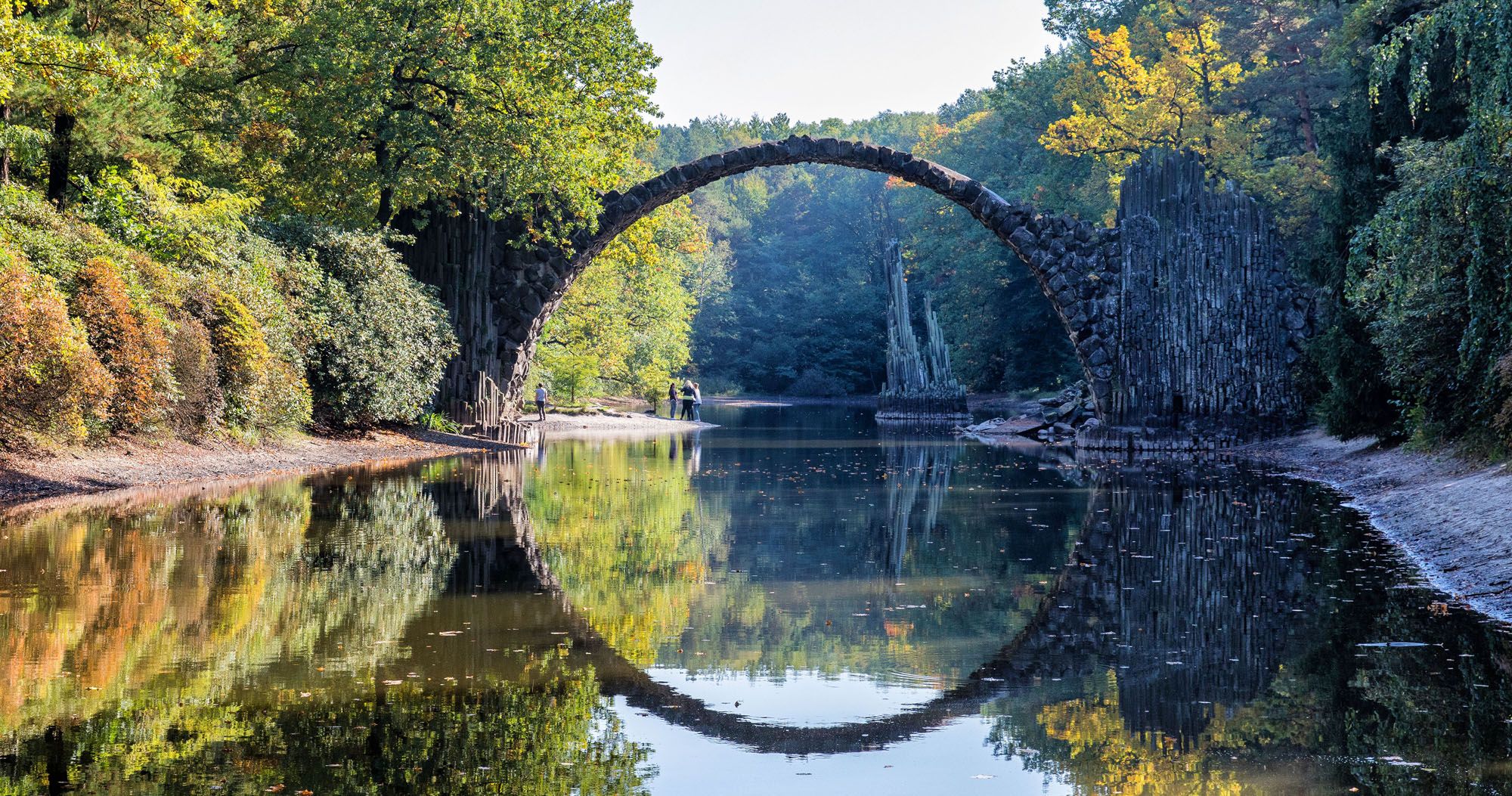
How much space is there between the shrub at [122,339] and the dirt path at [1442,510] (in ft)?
40.9

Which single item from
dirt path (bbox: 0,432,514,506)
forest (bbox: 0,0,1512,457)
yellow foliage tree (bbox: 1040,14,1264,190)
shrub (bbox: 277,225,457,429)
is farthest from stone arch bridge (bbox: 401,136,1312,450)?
yellow foliage tree (bbox: 1040,14,1264,190)

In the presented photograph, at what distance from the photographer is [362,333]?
2075 cm

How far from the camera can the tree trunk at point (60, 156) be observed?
752 inches

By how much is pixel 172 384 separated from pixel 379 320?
18.5 feet

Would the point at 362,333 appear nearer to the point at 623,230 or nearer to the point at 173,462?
the point at 173,462

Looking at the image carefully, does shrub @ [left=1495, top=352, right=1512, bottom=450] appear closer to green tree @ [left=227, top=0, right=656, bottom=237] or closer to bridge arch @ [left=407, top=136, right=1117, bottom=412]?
bridge arch @ [left=407, top=136, right=1117, bottom=412]

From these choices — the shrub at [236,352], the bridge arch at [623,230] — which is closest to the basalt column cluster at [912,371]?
the bridge arch at [623,230]

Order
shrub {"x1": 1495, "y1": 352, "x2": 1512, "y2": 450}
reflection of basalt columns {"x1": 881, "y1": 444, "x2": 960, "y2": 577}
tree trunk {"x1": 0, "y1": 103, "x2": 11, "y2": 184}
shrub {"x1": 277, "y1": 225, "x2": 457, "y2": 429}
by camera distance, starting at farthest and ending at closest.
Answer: shrub {"x1": 277, "y1": 225, "x2": 457, "y2": 429}
tree trunk {"x1": 0, "y1": 103, "x2": 11, "y2": 184}
reflection of basalt columns {"x1": 881, "y1": 444, "x2": 960, "y2": 577}
shrub {"x1": 1495, "y1": 352, "x2": 1512, "y2": 450}

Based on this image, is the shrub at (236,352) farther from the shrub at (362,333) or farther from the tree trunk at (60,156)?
the tree trunk at (60,156)

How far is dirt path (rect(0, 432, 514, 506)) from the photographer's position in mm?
13477

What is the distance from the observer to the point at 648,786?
4777 mm

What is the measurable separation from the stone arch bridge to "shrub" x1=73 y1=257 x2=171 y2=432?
9.01 meters

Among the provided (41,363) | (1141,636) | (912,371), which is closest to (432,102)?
(41,363)

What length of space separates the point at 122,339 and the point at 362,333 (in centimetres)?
594
